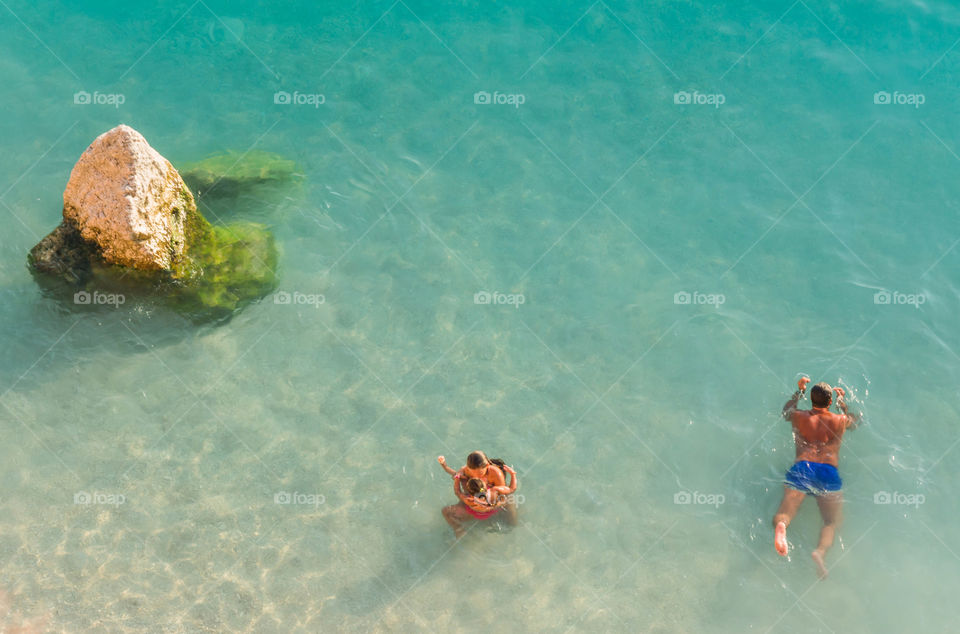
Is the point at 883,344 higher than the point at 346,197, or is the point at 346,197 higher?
the point at 883,344

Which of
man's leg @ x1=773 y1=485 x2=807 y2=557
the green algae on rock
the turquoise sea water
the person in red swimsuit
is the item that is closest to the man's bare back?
the turquoise sea water

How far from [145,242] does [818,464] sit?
9.52 metres

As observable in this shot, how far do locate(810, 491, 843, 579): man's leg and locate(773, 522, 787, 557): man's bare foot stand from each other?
0.41 m

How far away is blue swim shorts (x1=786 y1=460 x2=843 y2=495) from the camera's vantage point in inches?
430

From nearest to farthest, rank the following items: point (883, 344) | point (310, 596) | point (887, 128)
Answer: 1. point (310, 596)
2. point (883, 344)
3. point (887, 128)

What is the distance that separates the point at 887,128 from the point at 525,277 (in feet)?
24.0

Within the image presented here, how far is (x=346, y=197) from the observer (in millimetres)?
14227

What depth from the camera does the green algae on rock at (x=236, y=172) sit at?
14.1m

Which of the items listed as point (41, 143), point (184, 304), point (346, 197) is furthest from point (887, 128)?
point (41, 143)

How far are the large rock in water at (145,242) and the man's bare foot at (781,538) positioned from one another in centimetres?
776

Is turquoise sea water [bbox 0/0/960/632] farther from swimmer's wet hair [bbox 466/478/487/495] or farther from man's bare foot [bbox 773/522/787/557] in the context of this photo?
swimmer's wet hair [bbox 466/478/487/495]

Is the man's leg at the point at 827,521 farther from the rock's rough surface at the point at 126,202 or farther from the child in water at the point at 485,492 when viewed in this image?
the rock's rough surface at the point at 126,202

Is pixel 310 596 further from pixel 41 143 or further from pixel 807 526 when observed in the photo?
pixel 41 143

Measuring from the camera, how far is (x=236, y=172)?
47.3ft
